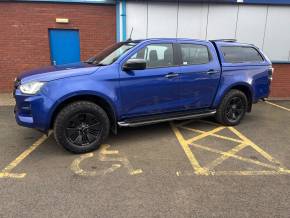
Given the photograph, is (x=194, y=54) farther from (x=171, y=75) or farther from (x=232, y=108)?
(x=232, y=108)

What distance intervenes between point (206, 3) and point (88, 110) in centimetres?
641

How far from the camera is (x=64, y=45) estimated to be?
29.4ft

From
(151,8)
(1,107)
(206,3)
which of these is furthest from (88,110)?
(206,3)

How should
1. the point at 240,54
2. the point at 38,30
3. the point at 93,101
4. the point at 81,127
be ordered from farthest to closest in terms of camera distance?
1. the point at 38,30
2. the point at 240,54
3. the point at 93,101
4. the point at 81,127

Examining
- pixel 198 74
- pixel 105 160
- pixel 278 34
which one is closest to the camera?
pixel 105 160

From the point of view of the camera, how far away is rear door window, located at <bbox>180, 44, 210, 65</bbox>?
5215 millimetres

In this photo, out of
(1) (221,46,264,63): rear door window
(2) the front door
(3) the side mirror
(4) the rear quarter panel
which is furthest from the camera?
(1) (221,46,264,63): rear door window

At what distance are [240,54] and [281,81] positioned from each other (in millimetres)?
4582

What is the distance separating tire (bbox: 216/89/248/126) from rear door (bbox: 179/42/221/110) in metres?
0.42

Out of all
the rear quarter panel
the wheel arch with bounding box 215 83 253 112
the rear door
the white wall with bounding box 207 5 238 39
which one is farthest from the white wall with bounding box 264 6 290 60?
the rear door

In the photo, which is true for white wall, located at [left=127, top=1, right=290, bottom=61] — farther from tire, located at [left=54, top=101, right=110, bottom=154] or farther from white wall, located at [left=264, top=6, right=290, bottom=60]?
tire, located at [left=54, top=101, right=110, bottom=154]

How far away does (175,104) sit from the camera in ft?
16.9

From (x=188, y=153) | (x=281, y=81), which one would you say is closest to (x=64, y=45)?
(x=188, y=153)

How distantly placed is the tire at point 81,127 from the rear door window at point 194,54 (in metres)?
1.98
